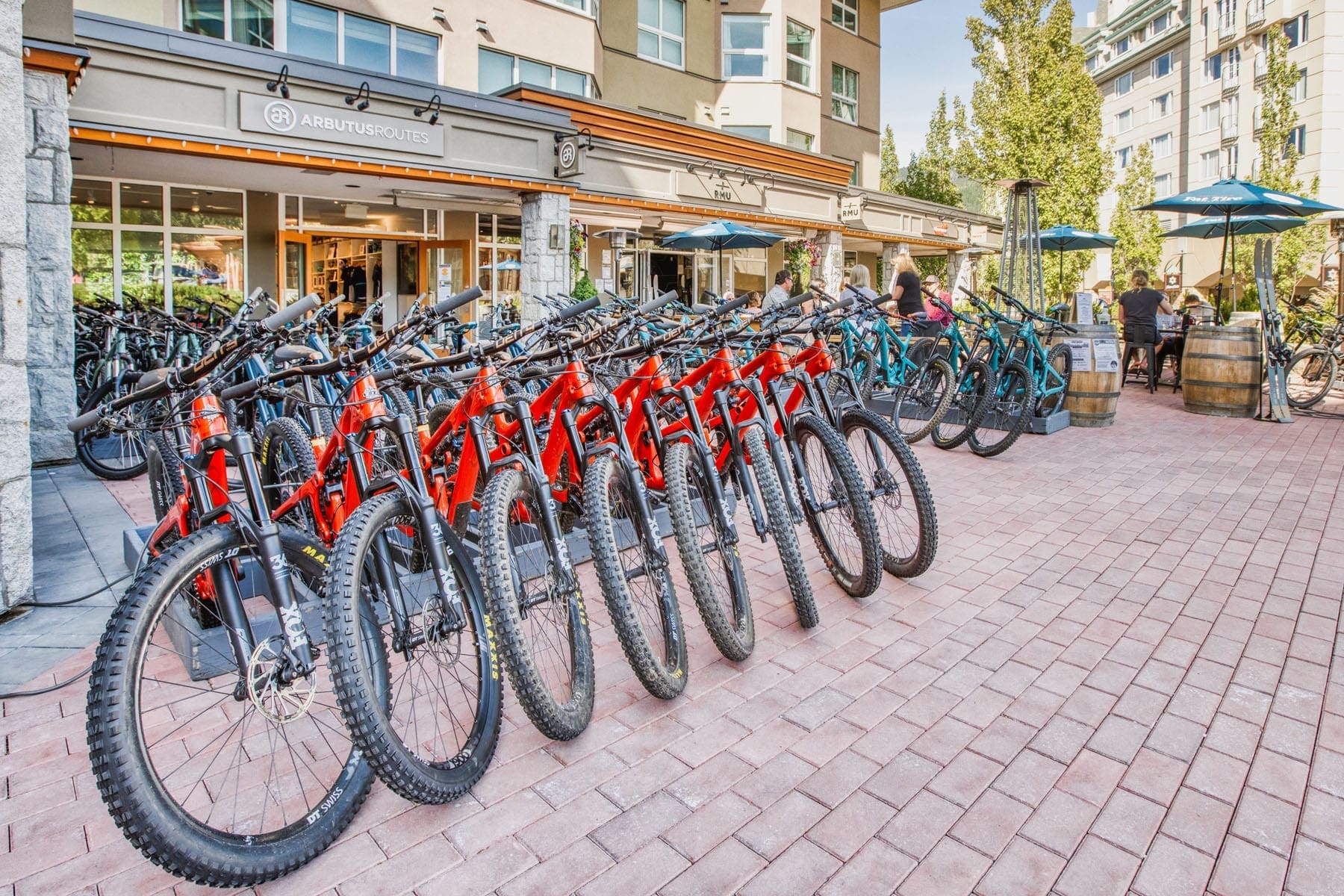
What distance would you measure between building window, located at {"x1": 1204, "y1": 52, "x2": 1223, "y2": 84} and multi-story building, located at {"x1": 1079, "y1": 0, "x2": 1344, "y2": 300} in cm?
6

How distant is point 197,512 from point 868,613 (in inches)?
112

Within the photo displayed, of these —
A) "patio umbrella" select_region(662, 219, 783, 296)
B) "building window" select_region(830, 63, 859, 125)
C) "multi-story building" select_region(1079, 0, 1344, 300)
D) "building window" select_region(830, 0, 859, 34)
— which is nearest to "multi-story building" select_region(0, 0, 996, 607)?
"patio umbrella" select_region(662, 219, 783, 296)

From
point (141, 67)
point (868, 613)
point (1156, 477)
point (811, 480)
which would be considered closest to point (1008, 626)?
point (868, 613)

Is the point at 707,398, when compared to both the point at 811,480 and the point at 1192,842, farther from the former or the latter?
the point at 1192,842

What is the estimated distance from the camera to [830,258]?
20875 mm

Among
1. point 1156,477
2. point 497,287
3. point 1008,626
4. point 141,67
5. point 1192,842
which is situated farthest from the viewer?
point 497,287

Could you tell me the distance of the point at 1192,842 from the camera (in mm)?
2400

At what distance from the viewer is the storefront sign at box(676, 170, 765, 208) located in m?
16.7

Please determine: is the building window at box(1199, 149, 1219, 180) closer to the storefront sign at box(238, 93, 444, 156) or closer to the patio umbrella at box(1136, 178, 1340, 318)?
the patio umbrella at box(1136, 178, 1340, 318)

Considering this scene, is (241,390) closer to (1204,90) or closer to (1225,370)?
(1225,370)

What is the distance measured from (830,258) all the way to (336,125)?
1271 centimetres

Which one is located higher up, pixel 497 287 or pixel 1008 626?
pixel 497 287

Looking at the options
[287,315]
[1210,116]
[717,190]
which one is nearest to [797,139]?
[717,190]

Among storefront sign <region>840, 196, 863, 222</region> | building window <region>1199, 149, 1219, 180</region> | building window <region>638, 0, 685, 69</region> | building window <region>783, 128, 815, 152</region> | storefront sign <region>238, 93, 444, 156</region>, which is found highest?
building window <region>1199, 149, 1219, 180</region>
